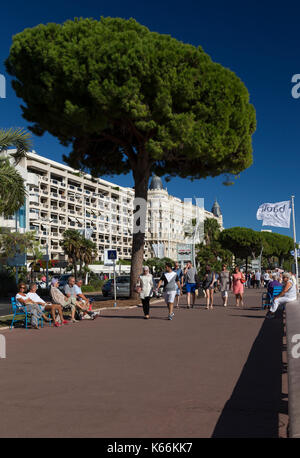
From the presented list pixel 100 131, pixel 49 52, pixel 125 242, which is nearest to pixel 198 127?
pixel 100 131

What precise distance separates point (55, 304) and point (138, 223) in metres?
8.70

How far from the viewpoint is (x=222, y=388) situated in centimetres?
573

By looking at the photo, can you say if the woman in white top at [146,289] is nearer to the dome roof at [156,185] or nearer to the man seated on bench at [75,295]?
the man seated on bench at [75,295]

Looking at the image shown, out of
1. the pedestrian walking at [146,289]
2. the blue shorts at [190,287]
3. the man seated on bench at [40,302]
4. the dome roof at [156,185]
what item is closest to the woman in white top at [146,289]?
the pedestrian walking at [146,289]

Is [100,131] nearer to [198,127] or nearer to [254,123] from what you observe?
[198,127]

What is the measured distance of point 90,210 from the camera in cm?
9494

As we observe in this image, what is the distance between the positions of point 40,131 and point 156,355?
54.2 ft

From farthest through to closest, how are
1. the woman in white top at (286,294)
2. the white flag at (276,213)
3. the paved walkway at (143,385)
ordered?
1. the white flag at (276,213)
2. the woman in white top at (286,294)
3. the paved walkway at (143,385)

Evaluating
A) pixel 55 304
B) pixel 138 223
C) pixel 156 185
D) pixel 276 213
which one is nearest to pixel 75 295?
pixel 55 304

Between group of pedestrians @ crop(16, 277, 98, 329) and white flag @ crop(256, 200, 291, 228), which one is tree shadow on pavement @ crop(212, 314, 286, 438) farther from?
white flag @ crop(256, 200, 291, 228)

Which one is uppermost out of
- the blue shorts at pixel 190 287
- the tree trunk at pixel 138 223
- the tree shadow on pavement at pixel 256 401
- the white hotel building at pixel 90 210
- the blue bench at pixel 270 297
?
the white hotel building at pixel 90 210

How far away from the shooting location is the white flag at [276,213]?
86.8ft

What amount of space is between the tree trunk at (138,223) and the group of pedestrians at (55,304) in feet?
16.4

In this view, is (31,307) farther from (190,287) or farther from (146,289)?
(190,287)
